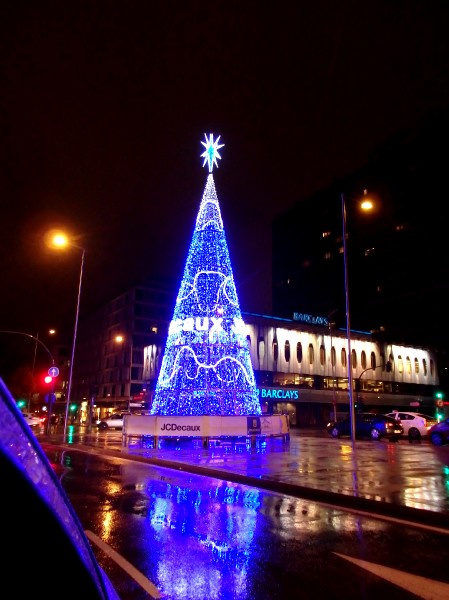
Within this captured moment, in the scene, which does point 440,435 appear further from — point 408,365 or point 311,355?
point 408,365

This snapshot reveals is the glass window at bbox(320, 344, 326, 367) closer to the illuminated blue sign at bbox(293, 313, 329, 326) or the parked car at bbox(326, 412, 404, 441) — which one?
the illuminated blue sign at bbox(293, 313, 329, 326)

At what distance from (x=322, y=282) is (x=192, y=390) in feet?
241

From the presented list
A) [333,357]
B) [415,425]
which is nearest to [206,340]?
[415,425]

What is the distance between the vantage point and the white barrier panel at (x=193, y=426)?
19.1 metres

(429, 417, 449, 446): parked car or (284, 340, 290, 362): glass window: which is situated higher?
(284, 340, 290, 362): glass window

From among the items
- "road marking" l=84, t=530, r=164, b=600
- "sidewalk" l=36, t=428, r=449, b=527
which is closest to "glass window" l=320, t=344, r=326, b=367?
"sidewalk" l=36, t=428, r=449, b=527

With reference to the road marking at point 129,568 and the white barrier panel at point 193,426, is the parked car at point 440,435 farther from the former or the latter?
the road marking at point 129,568

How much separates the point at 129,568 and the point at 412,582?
3.02m

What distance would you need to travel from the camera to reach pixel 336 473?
12.1 metres

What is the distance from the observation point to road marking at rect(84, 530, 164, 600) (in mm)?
4351

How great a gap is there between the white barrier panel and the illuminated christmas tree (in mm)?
1292

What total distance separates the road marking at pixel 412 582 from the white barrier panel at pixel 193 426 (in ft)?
46.6

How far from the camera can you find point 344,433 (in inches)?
1219

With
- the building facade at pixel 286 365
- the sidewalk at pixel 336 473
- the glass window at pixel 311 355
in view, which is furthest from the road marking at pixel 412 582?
the glass window at pixel 311 355
